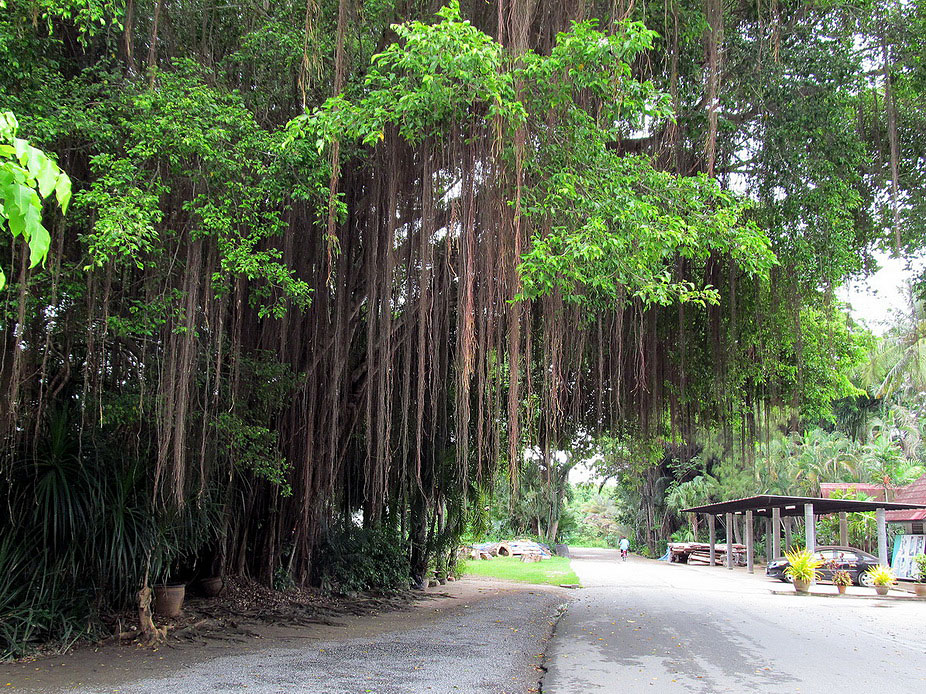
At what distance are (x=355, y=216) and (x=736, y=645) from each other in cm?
576

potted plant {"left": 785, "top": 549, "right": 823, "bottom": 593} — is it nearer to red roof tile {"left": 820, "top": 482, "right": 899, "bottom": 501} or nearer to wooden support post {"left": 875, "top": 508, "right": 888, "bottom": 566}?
wooden support post {"left": 875, "top": 508, "right": 888, "bottom": 566}

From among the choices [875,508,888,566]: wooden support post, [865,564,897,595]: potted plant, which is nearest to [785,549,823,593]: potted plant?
[865,564,897,595]: potted plant

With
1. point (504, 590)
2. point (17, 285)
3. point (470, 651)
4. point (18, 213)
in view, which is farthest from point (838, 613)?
point (18, 213)

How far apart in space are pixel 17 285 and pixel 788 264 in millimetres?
7031

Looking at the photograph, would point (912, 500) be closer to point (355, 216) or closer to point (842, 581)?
point (842, 581)

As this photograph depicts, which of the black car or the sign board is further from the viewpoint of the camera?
the sign board

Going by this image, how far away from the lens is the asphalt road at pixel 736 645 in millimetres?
5582

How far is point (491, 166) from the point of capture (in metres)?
5.95

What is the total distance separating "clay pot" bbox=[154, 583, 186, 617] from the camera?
289 inches

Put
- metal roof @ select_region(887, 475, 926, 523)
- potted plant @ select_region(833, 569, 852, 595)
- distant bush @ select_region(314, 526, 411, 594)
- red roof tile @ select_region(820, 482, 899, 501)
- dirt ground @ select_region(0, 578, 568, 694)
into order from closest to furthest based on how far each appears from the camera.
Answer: dirt ground @ select_region(0, 578, 568, 694)
distant bush @ select_region(314, 526, 411, 594)
potted plant @ select_region(833, 569, 852, 595)
metal roof @ select_region(887, 475, 926, 523)
red roof tile @ select_region(820, 482, 899, 501)

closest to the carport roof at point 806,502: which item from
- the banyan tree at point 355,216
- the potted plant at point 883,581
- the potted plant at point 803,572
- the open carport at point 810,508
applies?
the open carport at point 810,508

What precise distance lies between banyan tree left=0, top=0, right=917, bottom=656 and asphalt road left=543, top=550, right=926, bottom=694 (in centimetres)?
214

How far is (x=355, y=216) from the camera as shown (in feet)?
23.0

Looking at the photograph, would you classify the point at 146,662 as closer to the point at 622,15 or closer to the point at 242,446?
the point at 242,446
